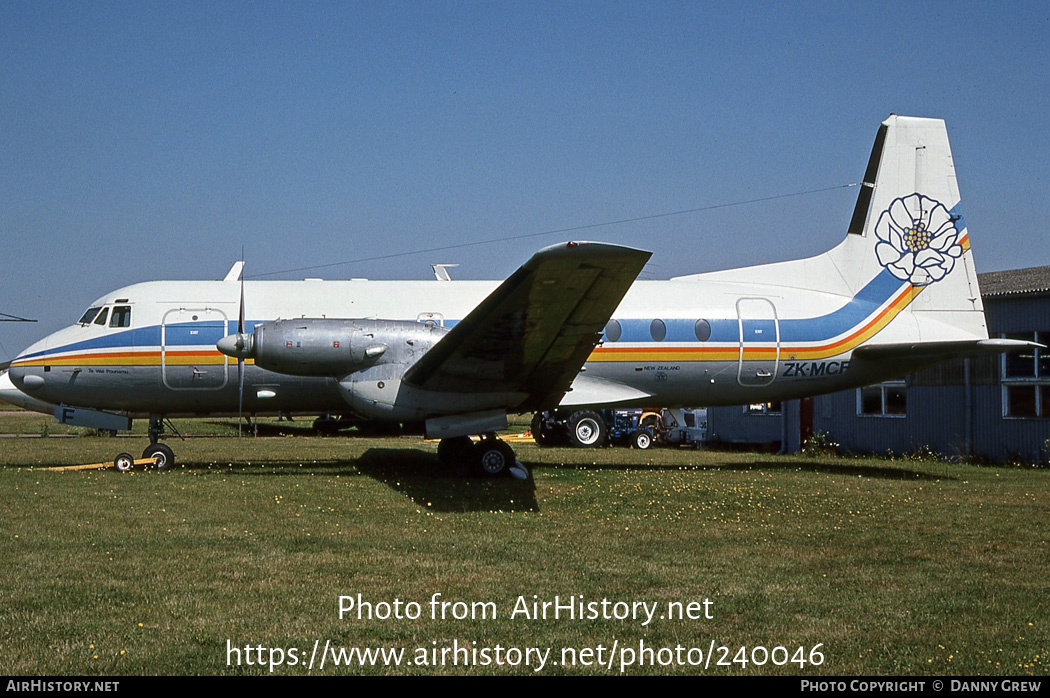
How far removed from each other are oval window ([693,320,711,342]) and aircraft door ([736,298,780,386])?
574mm

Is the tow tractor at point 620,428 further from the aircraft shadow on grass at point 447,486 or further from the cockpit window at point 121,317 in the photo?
the cockpit window at point 121,317

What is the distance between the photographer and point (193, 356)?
49.0 ft

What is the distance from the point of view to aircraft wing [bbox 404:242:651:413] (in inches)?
380

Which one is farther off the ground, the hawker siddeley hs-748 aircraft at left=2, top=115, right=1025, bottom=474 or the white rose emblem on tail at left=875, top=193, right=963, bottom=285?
the white rose emblem on tail at left=875, top=193, right=963, bottom=285

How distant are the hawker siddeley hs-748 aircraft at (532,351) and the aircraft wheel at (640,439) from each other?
9461 mm

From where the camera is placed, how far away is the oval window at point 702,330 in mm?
15672

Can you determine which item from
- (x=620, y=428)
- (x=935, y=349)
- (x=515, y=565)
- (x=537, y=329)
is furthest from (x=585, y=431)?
(x=515, y=565)

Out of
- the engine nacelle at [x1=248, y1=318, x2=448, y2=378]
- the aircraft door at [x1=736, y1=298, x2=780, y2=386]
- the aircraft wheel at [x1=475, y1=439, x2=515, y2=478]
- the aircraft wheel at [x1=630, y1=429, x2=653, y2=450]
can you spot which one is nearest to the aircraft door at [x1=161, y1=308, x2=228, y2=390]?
the engine nacelle at [x1=248, y1=318, x2=448, y2=378]

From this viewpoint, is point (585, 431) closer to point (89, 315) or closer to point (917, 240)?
point (917, 240)

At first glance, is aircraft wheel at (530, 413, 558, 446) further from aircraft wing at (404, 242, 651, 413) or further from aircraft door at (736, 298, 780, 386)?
aircraft wing at (404, 242, 651, 413)

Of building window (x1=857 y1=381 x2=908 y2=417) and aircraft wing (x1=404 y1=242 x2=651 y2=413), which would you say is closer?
aircraft wing (x1=404 y1=242 x2=651 y2=413)

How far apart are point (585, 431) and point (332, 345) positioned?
13002 mm

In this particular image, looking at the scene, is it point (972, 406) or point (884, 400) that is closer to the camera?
point (972, 406)
